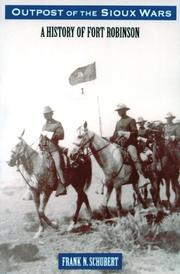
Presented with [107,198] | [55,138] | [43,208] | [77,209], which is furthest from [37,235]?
[55,138]

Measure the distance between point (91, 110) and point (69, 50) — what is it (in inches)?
28.0

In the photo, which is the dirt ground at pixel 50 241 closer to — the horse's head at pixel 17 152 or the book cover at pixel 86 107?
the book cover at pixel 86 107

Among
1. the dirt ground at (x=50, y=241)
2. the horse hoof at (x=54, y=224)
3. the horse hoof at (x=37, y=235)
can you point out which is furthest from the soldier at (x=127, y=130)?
the horse hoof at (x=37, y=235)

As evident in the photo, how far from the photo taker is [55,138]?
552 centimetres

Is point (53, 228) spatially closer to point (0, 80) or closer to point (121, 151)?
point (121, 151)

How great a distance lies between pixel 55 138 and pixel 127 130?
0.80 metres

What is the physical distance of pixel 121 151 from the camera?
5.56 m

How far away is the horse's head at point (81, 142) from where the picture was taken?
18.1 feet

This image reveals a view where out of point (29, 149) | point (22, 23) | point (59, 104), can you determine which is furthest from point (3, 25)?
point (29, 149)

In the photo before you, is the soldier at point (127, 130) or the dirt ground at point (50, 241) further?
the soldier at point (127, 130)

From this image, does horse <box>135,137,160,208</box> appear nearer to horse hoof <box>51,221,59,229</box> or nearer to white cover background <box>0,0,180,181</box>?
white cover background <box>0,0,180,181</box>

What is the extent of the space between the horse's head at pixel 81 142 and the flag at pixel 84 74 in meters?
0.48

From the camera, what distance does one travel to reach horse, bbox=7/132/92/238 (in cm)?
549

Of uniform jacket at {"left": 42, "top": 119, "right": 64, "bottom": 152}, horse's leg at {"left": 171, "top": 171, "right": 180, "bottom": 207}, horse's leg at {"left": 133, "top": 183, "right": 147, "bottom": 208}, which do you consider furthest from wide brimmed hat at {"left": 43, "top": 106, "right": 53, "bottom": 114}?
horse's leg at {"left": 171, "top": 171, "right": 180, "bottom": 207}
